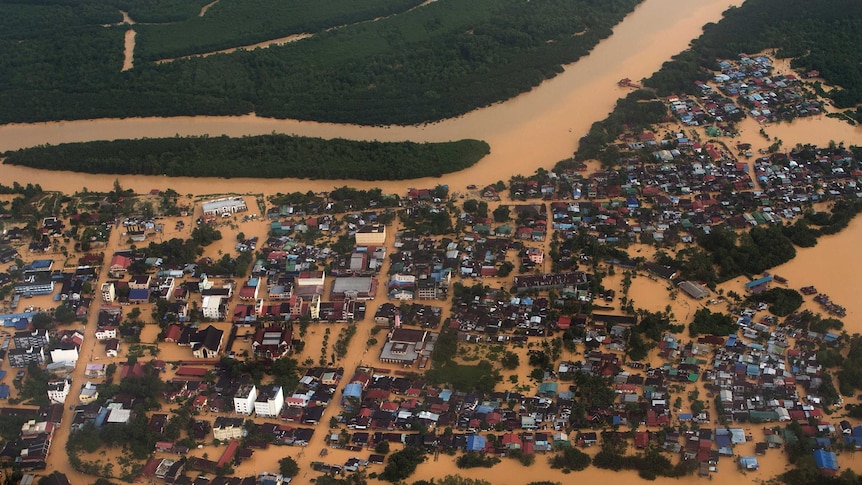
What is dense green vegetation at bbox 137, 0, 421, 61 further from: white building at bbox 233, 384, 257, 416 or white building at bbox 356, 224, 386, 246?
white building at bbox 233, 384, 257, 416

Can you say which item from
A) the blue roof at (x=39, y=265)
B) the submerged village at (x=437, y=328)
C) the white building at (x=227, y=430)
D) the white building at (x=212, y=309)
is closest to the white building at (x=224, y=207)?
the submerged village at (x=437, y=328)

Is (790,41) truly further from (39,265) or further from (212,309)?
(39,265)

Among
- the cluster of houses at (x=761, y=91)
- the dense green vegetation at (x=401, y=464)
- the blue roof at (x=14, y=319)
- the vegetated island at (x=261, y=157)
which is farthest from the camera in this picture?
the cluster of houses at (x=761, y=91)

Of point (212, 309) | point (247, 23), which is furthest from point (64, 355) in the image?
point (247, 23)

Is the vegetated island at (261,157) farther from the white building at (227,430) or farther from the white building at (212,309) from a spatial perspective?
the white building at (227,430)

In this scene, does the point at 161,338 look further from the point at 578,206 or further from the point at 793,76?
the point at 793,76

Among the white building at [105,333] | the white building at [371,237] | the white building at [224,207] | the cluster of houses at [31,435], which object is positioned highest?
the white building at [224,207]
